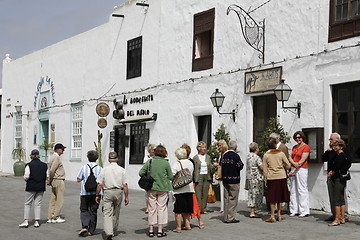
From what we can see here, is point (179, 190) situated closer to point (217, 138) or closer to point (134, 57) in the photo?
point (217, 138)

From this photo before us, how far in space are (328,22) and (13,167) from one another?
1994 centimetres

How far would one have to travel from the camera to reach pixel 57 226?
1204 cm

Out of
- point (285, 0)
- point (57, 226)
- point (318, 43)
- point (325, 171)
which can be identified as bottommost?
point (57, 226)

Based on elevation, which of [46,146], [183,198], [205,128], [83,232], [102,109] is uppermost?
[102,109]

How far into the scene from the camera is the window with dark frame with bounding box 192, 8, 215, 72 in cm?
1698

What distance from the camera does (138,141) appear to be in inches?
809

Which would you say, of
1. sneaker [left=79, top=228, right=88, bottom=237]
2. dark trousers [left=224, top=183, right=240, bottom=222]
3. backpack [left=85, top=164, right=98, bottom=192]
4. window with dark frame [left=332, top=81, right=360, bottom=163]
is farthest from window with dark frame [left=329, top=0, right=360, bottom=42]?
sneaker [left=79, top=228, right=88, bottom=237]

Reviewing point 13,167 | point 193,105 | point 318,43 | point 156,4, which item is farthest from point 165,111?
point 13,167

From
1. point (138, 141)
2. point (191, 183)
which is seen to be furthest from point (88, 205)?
point (138, 141)

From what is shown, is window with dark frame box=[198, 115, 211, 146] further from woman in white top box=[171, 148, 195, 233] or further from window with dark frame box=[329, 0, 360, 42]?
woman in white top box=[171, 148, 195, 233]

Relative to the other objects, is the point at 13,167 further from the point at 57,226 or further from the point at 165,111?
the point at 57,226

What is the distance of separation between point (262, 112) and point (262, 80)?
2.79ft

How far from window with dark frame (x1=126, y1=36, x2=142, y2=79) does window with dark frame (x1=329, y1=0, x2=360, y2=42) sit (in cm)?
910

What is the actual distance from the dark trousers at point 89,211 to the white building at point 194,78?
507 cm
